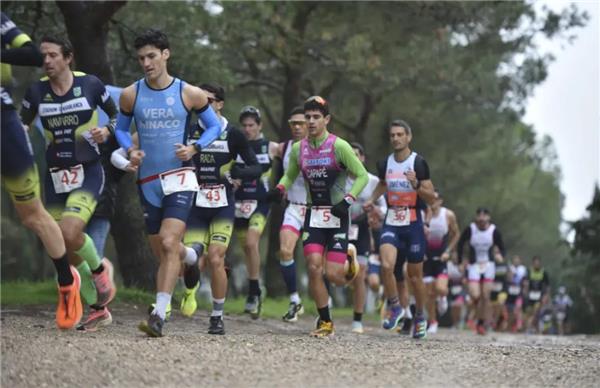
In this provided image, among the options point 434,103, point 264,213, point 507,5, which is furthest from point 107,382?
point 434,103

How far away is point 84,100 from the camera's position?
10156 millimetres

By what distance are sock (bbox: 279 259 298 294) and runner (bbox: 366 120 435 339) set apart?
127 cm

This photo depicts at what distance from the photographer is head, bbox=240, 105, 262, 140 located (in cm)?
1544

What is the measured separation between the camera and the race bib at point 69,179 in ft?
33.1

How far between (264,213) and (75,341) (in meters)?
7.04

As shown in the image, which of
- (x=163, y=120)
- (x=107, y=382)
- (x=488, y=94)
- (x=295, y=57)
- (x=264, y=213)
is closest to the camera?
(x=107, y=382)

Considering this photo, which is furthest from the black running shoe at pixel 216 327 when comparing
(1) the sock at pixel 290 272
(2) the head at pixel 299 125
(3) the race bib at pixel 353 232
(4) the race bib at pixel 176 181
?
(3) the race bib at pixel 353 232

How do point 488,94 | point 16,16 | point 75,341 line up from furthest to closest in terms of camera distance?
point 488,94, point 16,16, point 75,341

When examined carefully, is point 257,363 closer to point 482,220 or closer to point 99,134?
point 99,134

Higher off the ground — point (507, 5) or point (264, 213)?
point (507, 5)

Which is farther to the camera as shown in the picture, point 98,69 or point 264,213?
point 98,69

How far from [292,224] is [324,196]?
6.29ft

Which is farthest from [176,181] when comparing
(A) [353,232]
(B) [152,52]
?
(A) [353,232]

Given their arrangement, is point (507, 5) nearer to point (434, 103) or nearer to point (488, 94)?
point (488, 94)
